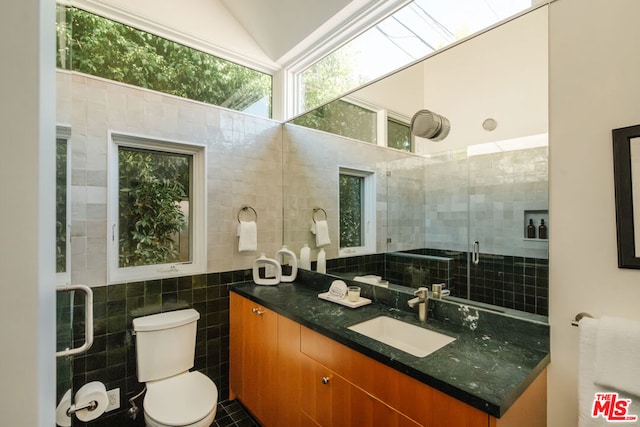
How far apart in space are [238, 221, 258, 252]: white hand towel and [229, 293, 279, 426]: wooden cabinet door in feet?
1.24

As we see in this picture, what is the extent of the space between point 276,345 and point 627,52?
6.83 ft

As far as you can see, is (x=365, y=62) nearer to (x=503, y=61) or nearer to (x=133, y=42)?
(x=503, y=61)

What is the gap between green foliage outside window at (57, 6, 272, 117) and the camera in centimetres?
186

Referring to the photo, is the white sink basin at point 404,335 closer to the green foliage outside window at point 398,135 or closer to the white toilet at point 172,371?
the white toilet at point 172,371

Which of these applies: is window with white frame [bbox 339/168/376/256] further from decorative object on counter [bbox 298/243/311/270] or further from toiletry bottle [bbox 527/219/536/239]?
toiletry bottle [bbox 527/219/536/239]

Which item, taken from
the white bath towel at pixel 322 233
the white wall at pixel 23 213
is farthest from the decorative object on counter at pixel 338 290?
the white wall at pixel 23 213

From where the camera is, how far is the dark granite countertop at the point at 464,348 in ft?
3.26

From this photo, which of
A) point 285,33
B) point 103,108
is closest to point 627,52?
point 285,33

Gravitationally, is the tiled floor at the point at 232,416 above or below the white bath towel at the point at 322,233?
below

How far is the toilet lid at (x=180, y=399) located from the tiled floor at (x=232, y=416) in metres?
0.41

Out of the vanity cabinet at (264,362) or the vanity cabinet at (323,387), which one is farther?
the vanity cabinet at (264,362)

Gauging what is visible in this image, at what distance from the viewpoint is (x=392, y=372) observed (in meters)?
1.16

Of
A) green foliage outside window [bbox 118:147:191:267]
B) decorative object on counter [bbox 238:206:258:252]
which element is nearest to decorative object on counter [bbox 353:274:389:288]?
decorative object on counter [bbox 238:206:258:252]

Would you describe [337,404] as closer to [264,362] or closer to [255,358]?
[264,362]
